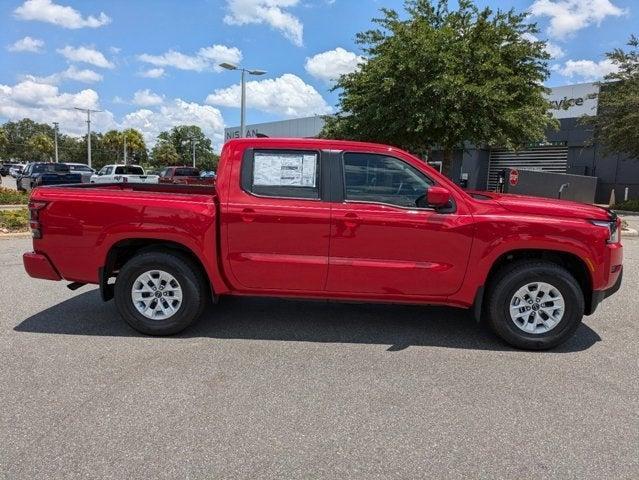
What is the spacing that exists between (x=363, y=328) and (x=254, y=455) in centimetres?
252

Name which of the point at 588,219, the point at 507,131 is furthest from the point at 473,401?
the point at 507,131

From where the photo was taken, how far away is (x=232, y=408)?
3.59 meters

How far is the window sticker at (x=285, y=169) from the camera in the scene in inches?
192

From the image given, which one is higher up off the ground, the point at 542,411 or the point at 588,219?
the point at 588,219

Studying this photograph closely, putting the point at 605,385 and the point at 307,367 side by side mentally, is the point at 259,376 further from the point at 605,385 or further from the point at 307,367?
the point at 605,385

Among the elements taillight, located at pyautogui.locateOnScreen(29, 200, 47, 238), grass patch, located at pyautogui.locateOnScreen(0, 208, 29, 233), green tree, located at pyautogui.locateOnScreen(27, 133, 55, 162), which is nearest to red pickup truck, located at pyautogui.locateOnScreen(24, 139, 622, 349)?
taillight, located at pyautogui.locateOnScreen(29, 200, 47, 238)

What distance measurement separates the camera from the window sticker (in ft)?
16.0

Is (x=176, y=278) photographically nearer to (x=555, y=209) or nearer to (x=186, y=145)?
(x=555, y=209)

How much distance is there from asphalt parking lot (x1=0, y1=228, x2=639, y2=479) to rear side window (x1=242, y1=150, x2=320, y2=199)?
140 centimetres

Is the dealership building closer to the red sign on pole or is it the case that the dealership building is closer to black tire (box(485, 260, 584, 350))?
the red sign on pole

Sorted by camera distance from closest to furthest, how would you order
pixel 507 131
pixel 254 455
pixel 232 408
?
pixel 254 455, pixel 232 408, pixel 507 131

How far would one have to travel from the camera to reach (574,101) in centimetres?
3130

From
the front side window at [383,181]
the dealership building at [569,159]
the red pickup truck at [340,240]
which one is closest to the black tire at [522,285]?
the red pickup truck at [340,240]

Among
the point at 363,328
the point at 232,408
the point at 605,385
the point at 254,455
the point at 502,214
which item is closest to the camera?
the point at 254,455
